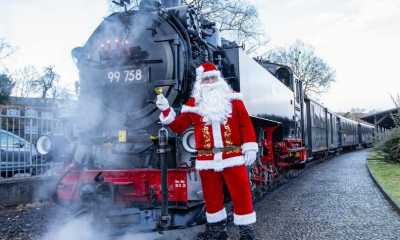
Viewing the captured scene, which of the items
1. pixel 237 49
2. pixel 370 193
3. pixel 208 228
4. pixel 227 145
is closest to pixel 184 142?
pixel 227 145

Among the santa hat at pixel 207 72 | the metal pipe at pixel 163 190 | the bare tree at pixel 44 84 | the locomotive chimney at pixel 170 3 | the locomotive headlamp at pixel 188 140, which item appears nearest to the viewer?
the metal pipe at pixel 163 190

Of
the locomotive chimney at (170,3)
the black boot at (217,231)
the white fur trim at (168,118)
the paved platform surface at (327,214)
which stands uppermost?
the locomotive chimney at (170,3)

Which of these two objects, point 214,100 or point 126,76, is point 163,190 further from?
point 126,76

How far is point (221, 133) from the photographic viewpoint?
3.56m

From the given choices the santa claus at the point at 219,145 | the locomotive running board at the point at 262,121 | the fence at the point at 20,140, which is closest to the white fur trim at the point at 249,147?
the santa claus at the point at 219,145

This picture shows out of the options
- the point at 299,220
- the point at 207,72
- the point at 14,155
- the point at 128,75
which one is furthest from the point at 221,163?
the point at 14,155

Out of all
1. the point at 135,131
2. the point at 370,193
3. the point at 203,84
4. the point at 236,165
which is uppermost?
the point at 203,84

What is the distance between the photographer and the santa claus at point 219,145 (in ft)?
11.3

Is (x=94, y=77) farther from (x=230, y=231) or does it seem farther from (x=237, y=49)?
(x=230, y=231)

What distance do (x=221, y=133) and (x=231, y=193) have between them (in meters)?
0.55

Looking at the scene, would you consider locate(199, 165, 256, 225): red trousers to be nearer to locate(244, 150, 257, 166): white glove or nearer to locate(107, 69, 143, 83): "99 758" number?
locate(244, 150, 257, 166): white glove

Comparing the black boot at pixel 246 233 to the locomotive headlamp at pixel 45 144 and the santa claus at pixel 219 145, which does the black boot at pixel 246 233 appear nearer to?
the santa claus at pixel 219 145

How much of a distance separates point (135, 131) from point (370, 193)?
4.91m

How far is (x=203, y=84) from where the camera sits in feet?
12.1
